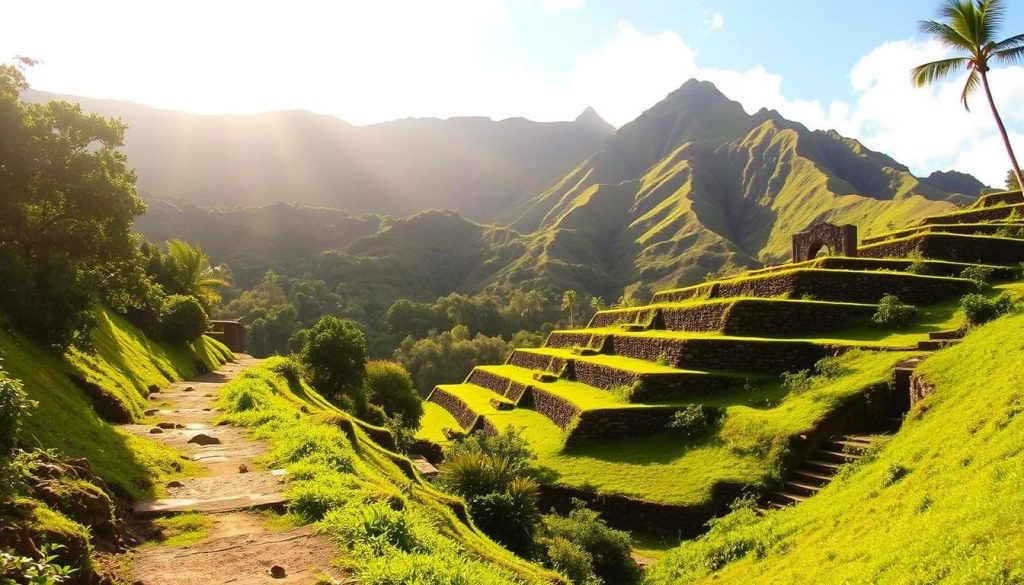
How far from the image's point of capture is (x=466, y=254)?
446 feet

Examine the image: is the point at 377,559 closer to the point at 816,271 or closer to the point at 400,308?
the point at 816,271

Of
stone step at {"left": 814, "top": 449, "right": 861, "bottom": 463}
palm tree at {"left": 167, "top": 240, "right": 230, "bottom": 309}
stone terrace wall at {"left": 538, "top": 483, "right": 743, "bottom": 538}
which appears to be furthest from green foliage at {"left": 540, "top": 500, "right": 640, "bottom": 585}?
palm tree at {"left": 167, "top": 240, "right": 230, "bottom": 309}

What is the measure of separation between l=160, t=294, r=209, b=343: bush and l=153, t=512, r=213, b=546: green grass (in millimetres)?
19280

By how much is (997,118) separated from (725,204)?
464ft

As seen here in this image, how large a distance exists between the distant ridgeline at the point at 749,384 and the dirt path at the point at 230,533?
36.1ft

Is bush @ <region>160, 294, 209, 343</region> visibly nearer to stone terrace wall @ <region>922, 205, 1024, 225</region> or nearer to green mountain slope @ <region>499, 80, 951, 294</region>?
stone terrace wall @ <region>922, 205, 1024, 225</region>

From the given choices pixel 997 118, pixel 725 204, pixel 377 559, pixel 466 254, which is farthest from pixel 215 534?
pixel 725 204

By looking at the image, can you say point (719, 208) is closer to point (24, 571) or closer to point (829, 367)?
point (829, 367)

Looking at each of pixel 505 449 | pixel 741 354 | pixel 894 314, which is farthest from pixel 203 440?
pixel 894 314

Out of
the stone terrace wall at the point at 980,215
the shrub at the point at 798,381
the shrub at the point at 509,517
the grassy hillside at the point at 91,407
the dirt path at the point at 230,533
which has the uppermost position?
the stone terrace wall at the point at 980,215

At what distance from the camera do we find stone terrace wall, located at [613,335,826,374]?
19.9 m

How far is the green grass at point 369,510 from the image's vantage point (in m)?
5.04

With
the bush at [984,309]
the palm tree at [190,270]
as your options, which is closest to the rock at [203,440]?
the bush at [984,309]

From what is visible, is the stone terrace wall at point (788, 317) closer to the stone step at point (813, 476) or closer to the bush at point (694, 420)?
the bush at point (694, 420)
